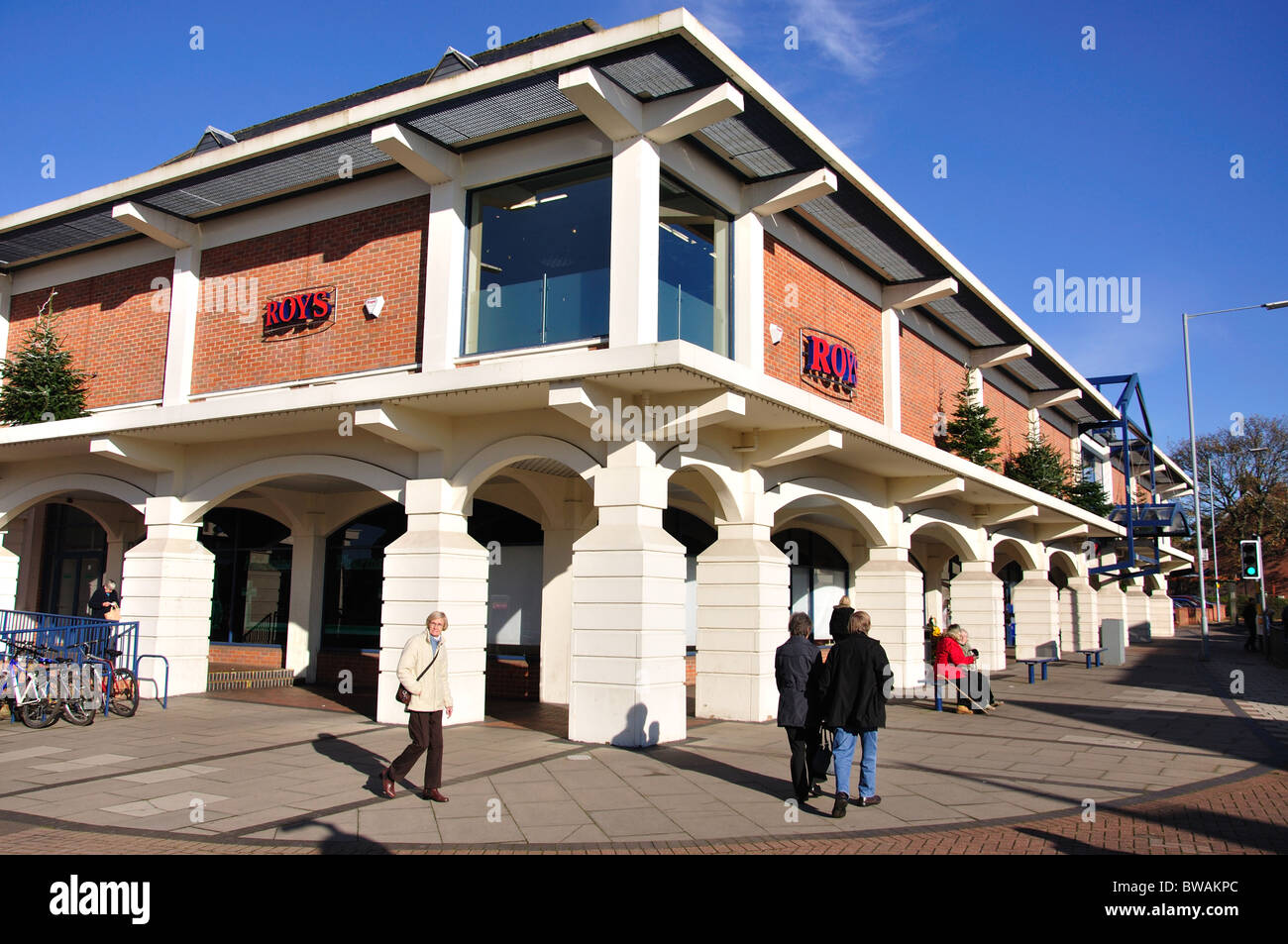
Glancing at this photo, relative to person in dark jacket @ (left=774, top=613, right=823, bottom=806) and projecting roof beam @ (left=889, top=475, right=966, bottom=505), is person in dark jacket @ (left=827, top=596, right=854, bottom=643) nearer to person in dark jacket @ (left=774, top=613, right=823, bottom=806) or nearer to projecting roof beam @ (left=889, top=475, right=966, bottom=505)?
person in dark jacket @ (left=774, top=613, right=823, bottom=806)

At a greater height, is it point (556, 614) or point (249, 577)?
point (249, 577)

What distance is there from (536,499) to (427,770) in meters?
8.00

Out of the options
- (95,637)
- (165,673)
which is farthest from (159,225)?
(165,673)

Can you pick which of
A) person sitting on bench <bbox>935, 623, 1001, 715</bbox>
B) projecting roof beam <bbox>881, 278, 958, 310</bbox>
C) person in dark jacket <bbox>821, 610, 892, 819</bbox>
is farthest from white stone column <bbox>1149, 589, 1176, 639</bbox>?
person in dark jacket <bbox>821, 610, 892, 819</bbox>

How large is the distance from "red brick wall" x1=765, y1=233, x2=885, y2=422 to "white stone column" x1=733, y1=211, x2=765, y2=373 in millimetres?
456

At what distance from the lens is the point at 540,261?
11.9 metres

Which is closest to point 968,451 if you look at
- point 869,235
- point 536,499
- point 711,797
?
point 869,235

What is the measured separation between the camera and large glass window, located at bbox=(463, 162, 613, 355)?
11484 millimetres

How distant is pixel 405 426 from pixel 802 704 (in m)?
6.36

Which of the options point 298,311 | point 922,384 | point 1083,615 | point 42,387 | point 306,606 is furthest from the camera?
point 1083,615

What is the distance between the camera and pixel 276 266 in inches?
565

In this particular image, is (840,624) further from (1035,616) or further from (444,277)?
(1035,616)

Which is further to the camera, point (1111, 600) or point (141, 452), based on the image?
A: point (1111, 600)

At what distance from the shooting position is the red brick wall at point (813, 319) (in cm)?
1355
